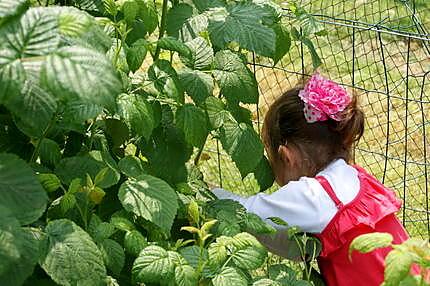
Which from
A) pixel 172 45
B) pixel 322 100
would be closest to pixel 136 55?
pixel 172 45

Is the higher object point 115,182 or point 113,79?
point 113,79

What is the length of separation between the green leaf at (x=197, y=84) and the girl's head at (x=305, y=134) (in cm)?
58

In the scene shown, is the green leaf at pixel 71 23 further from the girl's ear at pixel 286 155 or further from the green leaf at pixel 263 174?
the girl's ear at pixel 286 155

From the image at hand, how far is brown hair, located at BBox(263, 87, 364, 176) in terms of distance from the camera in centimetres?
282

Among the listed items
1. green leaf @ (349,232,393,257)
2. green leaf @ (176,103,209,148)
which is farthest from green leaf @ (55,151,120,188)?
green leaf @ (349,232,393,257)

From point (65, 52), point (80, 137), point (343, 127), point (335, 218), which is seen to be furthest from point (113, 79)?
point (343, 127)

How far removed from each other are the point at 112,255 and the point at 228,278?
0.76 ft

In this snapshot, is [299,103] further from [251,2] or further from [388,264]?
[388,264]

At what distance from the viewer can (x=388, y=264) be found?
1503 mm

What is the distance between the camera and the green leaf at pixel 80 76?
142cm

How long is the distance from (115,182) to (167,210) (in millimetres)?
138

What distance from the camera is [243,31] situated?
2.23 metres

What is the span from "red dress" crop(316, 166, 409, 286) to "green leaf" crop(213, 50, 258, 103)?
447 mm

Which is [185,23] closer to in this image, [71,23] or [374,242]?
[71,23]
